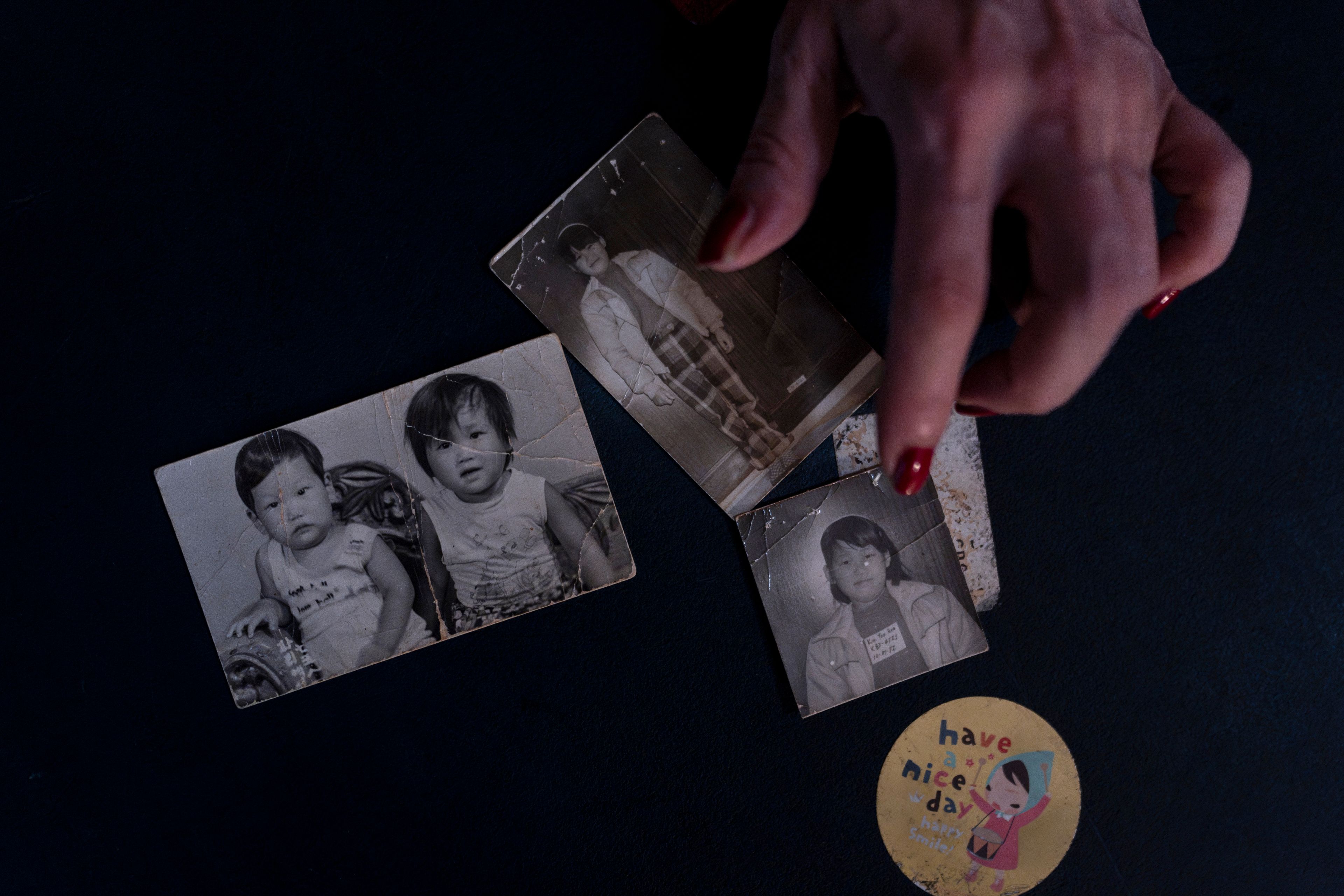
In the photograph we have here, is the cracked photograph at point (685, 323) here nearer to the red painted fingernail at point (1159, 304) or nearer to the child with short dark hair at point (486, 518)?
the child with short dark hair at point (486, 518)

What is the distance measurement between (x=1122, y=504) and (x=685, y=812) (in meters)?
0.50

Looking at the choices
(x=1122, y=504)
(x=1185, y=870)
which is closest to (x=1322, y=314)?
(x=1122, y=504)

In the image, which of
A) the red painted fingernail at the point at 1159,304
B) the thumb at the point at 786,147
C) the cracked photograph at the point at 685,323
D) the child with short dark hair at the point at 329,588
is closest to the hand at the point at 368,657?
the child with short dark hair at the point at 329,588

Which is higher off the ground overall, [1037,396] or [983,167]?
[983,167]

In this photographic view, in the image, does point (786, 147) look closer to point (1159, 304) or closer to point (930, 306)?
point (930, 306)

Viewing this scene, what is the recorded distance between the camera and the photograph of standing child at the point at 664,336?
0.70 m

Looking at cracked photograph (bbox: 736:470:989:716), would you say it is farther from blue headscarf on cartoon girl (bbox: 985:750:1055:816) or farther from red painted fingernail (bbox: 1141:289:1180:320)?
red painted fingernail (bbox: 1141:289:1180:320)

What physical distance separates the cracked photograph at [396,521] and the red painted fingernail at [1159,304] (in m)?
0.51

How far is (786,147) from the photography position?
57cm

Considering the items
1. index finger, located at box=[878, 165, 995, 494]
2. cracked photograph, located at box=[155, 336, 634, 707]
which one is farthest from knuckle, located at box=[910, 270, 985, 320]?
cracked photograph, located at box=[155, 336, 634, 707]

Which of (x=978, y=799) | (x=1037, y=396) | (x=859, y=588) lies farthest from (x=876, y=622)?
(x=1037, y=396)

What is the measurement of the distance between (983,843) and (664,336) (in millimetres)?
559

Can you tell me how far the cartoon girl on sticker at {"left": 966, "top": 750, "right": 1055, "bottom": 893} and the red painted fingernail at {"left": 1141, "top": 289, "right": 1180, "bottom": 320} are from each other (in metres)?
0.42

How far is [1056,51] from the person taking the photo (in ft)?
1.73
